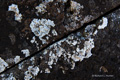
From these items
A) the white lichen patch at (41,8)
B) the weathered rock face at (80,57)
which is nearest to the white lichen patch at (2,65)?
the weathered rock face at (80,57)

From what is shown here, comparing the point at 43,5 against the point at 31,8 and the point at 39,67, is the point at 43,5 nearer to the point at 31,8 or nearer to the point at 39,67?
the point at 31,8

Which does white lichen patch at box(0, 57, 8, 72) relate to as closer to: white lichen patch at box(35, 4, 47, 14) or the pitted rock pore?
the pitted rock pore

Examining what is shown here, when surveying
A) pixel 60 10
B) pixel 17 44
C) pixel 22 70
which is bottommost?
pixel 22 70

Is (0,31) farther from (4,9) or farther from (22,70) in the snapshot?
(22,70)

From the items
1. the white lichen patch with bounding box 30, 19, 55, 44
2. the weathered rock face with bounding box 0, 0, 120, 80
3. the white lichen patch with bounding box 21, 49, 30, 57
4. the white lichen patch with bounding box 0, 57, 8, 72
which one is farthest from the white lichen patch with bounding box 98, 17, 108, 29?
the white lichen patch with bounding box 0, 57, 8, 72

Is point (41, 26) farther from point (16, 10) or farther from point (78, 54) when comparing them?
point (78, 54)

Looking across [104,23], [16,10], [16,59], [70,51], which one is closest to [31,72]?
[16,59]

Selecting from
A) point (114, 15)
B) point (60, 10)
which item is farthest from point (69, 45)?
point (114, 15)

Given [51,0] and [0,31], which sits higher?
[51,0]
